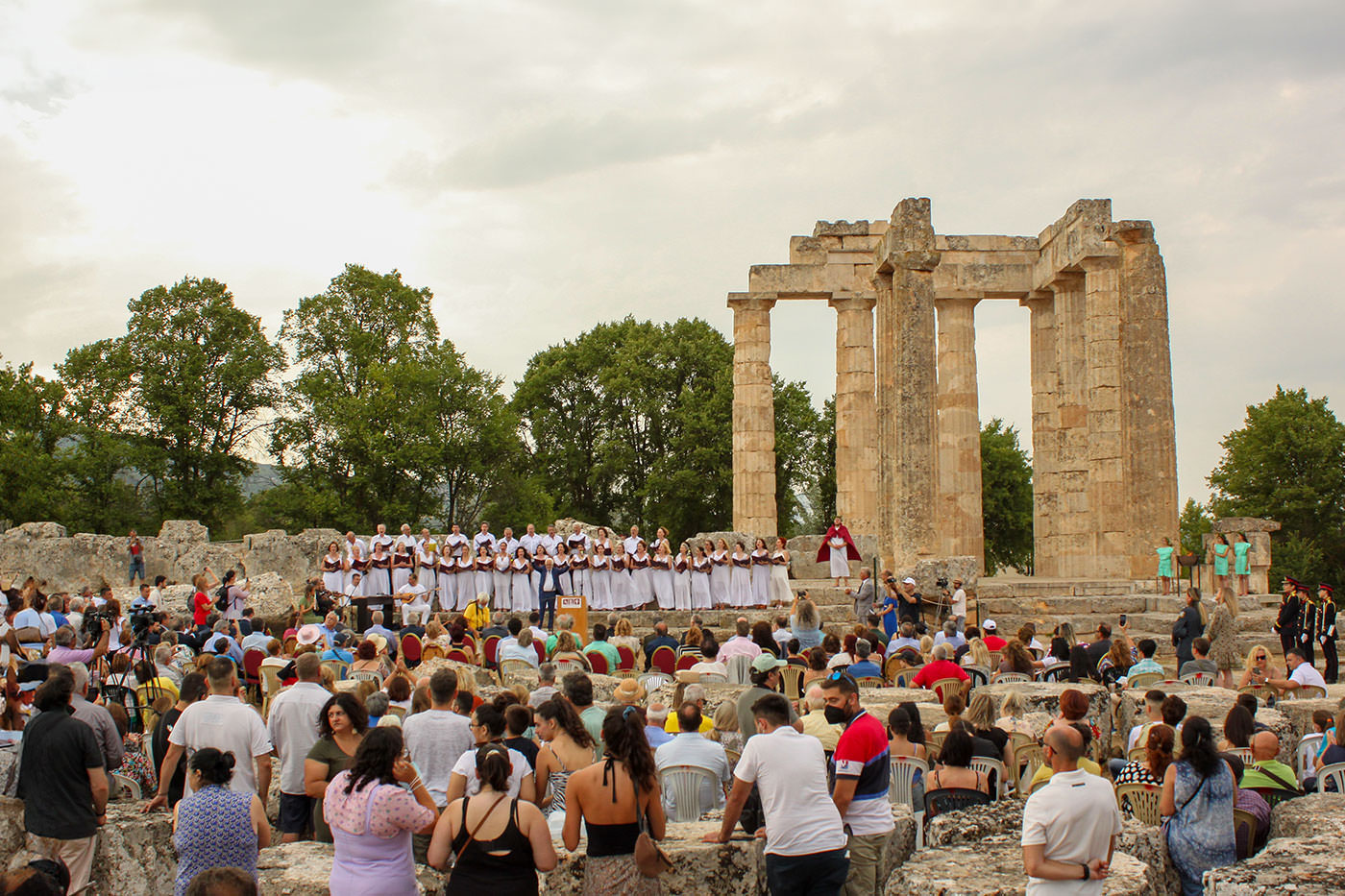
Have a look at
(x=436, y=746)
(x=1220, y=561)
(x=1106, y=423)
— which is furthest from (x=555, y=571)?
(x=436, y=746)

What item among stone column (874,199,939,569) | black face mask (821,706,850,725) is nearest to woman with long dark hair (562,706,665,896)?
black face mask (821,706,850,725)

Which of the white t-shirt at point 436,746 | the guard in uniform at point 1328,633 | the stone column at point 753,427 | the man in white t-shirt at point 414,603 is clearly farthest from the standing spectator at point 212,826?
the stone column at point 753,427

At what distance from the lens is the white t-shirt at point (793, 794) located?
623 centimetres

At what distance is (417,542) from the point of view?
2442 cm

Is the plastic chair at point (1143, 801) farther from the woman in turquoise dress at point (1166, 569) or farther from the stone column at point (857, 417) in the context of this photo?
the stone column at point (857, 417)

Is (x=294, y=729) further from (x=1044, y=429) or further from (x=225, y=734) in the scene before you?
(x=1044, y=429)

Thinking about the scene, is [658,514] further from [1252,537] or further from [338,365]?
[1252,537]

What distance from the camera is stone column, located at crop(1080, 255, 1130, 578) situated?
29.5 meters

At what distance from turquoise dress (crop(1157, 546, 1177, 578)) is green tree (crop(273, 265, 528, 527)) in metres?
28.5

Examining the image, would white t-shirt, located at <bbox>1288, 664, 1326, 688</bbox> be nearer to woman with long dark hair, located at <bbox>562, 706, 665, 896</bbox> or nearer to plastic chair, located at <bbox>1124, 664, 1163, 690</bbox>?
plastic chair, located at <bbox>1124, 664, 1163, 690</bbox>

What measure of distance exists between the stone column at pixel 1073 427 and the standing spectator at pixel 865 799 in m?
25.5

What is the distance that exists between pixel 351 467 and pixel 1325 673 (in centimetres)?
3697

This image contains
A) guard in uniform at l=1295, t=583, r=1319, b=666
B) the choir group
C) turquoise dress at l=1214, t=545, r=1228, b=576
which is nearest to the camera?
guard in uniform at l=1295, t=583, r=1319, b=666

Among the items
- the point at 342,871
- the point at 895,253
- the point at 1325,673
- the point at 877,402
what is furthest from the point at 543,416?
the point at 342,871
